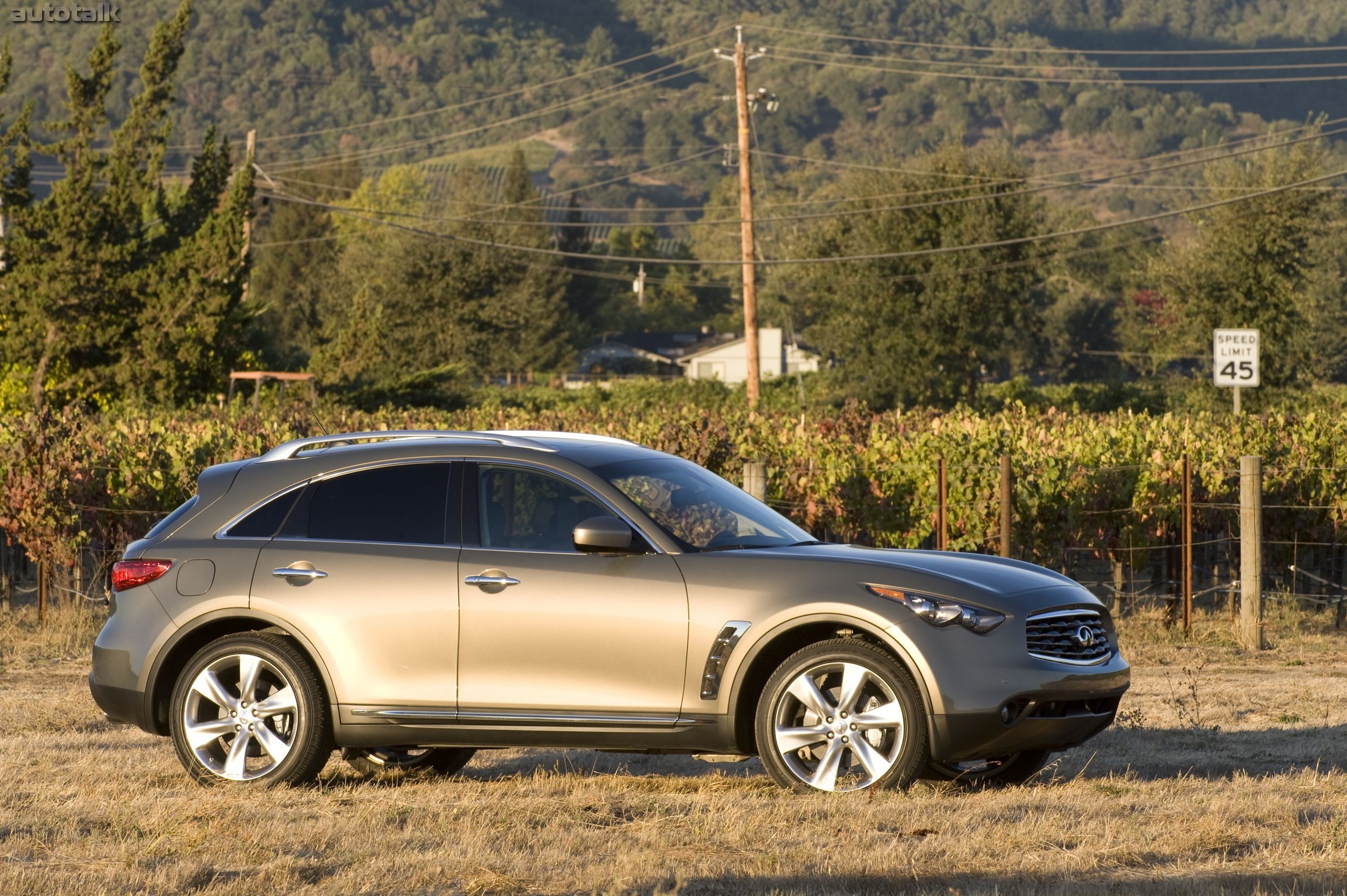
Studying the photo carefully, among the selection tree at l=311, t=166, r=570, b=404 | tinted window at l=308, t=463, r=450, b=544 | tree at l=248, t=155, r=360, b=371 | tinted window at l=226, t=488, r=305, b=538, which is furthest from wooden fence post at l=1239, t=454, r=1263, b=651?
tree at l=248, t=155, r=360, b=371

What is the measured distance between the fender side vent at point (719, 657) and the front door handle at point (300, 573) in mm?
1817

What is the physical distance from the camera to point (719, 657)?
285 inches

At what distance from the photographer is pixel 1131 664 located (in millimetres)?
13578

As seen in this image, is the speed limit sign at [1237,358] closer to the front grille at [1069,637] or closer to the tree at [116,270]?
the front grille at [1069,637]

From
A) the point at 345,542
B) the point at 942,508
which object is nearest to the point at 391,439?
the point at 345,542

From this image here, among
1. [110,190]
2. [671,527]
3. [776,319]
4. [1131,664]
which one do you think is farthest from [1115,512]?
[776,319]

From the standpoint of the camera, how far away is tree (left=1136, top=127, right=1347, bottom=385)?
1642 inches

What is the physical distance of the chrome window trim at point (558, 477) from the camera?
7465 millimetres

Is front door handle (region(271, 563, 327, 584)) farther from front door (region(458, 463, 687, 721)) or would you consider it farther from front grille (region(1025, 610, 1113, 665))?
front grille (region(1025, 610, 1113, 665))

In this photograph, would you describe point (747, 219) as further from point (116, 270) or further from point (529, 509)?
point (529, 509)

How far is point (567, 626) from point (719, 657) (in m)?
0.68

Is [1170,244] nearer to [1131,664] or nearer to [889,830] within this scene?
[1131,664]

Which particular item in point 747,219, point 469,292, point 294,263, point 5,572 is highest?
point 294,263

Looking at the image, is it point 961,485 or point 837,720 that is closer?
point 837,720
